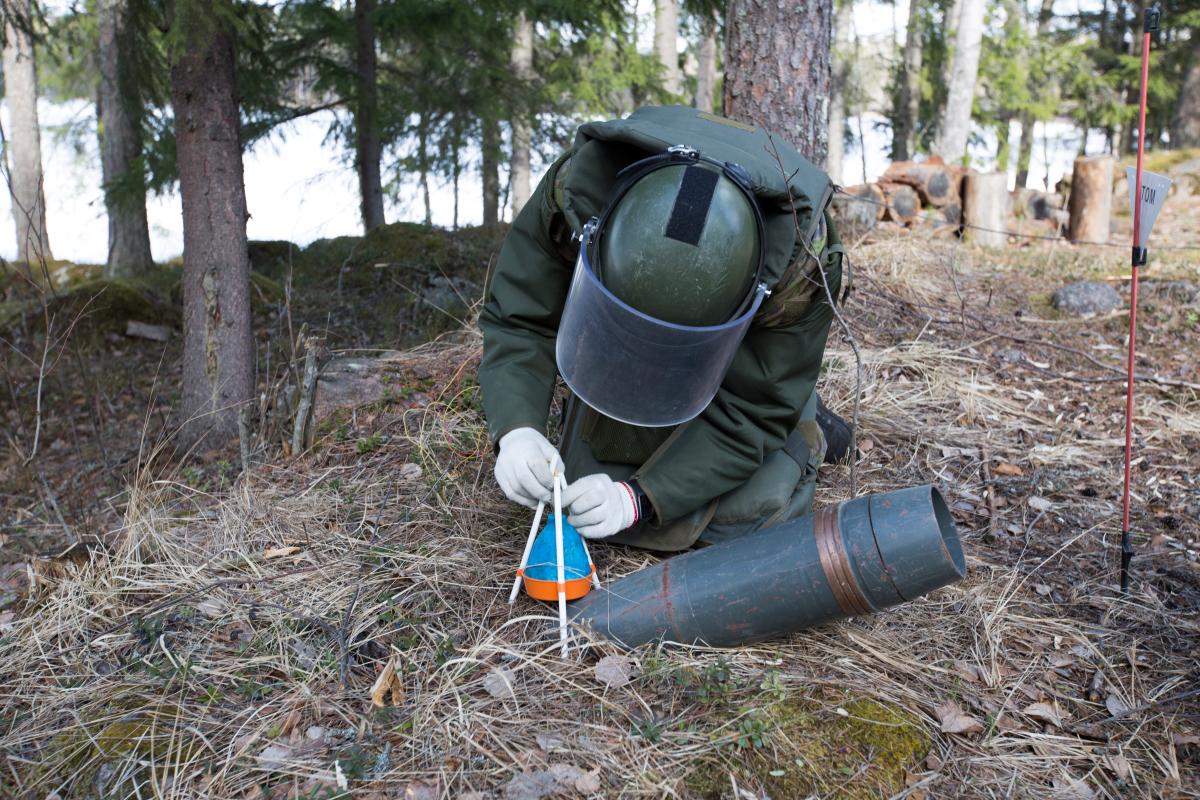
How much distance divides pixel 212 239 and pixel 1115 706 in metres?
3.95

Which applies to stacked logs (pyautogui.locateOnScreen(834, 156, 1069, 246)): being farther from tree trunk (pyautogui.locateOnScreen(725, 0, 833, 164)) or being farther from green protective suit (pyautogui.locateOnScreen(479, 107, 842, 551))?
green protective suit (pyautogui.locateOnScreen(479, 107, 842, 551))

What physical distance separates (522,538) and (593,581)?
454 mm

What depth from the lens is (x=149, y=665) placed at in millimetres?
2059

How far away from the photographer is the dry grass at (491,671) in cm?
179

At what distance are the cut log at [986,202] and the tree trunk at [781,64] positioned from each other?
445cm

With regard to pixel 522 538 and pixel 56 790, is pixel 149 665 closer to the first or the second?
pixel 56 790

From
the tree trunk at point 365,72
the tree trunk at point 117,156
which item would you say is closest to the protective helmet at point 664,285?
the tree trunk at point 365,72

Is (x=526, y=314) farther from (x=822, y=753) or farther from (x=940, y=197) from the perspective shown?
(x=940, y=197)

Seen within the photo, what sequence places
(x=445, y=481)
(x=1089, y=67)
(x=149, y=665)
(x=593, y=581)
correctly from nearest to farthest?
(x=149, y=665), (x=593, y=581), (x=445, y=481), (x=1089, y=67)

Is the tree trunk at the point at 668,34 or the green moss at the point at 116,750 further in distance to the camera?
the tree trunk at the point at 668,34

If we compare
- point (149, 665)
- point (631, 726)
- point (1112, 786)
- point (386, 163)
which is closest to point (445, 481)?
point (149, 665)

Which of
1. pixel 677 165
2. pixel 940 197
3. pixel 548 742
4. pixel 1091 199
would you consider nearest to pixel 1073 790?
pixel 548 742

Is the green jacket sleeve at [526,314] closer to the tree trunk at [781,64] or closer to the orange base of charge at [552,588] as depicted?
the orange base of charge at [552,588]

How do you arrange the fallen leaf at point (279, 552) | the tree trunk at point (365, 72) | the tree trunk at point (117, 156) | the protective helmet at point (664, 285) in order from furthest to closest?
the tree trunk at point (117, 156), the tree trunk at point (365, 72), the fallen leaf at point (279, 552), the protective helmet at point (664, 285)
